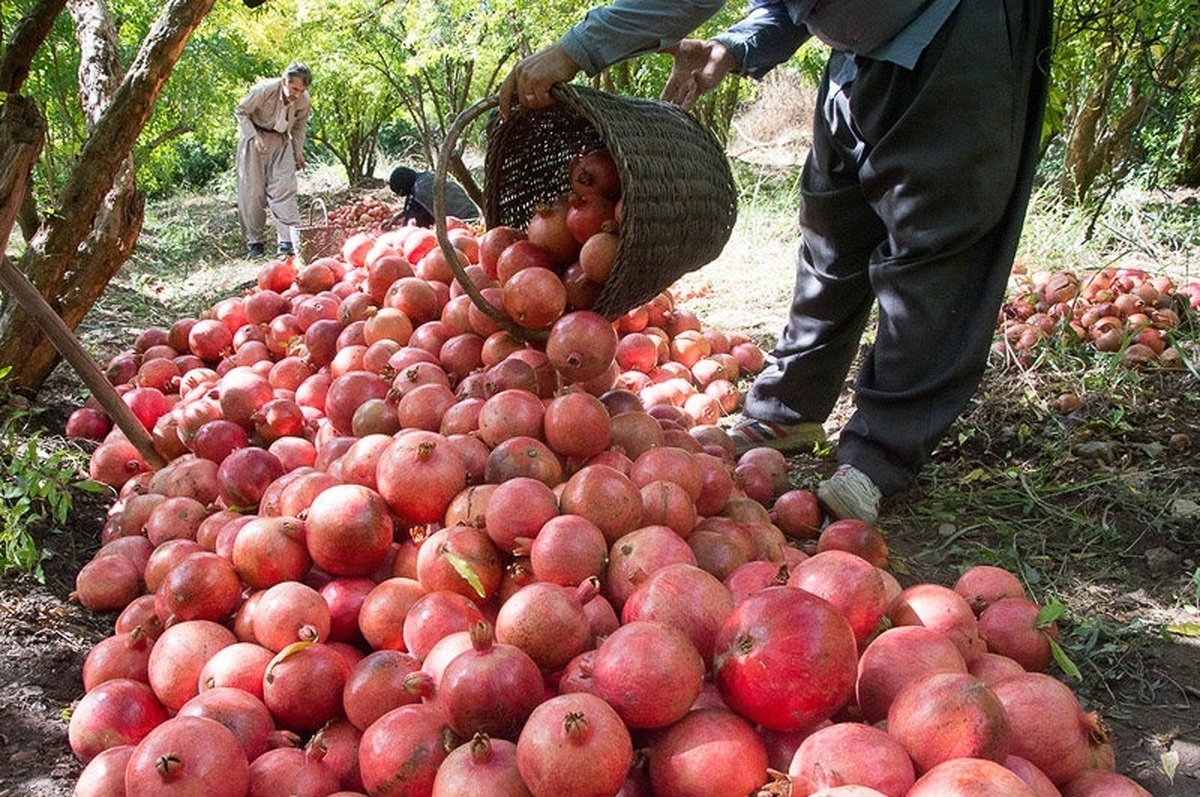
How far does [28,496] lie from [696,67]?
8.78 feet

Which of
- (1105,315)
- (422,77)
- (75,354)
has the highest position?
(422,77)

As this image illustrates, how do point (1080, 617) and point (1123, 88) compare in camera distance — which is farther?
point (1123, 88)

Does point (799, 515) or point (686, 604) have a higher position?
point (686, 604)

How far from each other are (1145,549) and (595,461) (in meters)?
1.94

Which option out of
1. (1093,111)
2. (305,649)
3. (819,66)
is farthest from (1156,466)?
(819,66)

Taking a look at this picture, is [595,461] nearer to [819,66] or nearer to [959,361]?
[959,361]

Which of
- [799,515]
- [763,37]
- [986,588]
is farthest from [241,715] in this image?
[763,37]

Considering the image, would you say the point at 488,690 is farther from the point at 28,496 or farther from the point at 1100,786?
the point at 28,496

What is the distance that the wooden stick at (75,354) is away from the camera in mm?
2590

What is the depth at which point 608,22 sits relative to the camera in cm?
250

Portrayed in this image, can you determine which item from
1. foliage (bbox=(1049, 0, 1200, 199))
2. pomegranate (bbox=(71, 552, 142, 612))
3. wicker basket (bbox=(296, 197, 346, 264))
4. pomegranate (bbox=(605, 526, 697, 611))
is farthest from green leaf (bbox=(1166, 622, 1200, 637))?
wicker basket (bbox=(296, 197, 346, 264))

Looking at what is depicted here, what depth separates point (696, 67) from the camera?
3291mm

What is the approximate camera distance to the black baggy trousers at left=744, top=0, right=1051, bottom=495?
2576mm

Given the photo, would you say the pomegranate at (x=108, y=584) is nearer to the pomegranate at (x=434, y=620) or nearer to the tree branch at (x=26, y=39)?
the pomegranate at (x=434, y=620)
